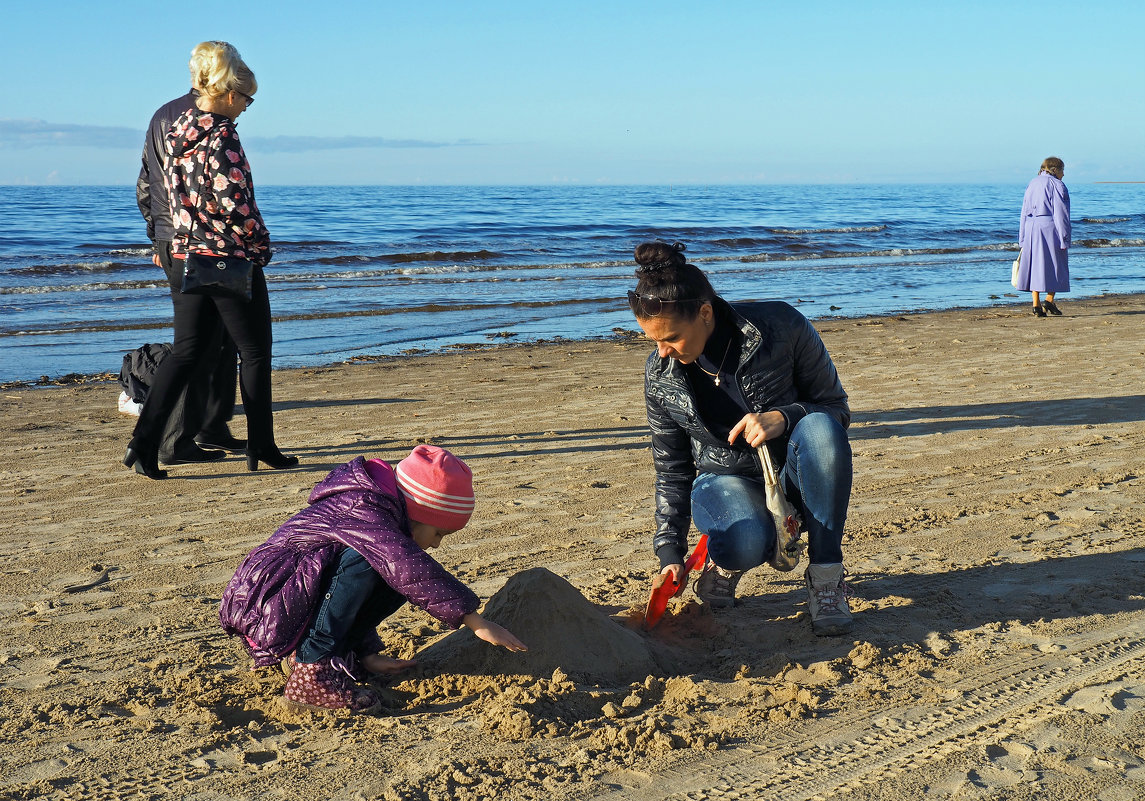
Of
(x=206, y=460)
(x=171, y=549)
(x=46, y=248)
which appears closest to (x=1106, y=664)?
(x=171, y=549)

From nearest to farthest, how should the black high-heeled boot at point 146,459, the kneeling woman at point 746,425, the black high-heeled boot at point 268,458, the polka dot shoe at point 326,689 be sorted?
1. the polka dot shoe at point 326,689
2. the kneeling woman at point 746,425
3. the black high-heeled boot at point 146,459
4. the black high-heeled boot at point 268,458

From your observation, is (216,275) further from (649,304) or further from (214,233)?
(649,304)

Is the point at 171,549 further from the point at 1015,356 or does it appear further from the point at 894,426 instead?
the point at 1015,356

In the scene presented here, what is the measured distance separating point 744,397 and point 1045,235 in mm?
10072

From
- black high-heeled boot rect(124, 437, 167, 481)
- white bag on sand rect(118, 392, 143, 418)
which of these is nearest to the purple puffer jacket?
black high-heeled boot rect(124, 437, 167, 481)

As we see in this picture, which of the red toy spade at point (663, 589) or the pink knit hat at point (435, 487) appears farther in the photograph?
the red toy spade at point (663, 589)

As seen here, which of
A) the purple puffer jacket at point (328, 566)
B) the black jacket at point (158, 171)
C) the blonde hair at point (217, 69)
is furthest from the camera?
the black jacket at point (158, 171)

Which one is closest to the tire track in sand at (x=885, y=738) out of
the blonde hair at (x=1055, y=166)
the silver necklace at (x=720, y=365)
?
the silver necklace at (x=720, y=365)

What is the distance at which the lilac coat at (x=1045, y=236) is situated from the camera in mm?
11602

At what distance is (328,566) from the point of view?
2635mm

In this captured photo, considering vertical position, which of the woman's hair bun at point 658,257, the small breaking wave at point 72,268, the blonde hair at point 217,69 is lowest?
the small breaking wave at point 72,268

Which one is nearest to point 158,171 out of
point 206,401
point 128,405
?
point 206,401

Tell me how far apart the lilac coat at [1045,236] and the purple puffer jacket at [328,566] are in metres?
10.9

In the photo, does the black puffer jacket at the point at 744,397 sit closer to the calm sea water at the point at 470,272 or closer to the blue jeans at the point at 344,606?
the blue jeans at the point at 344,606
